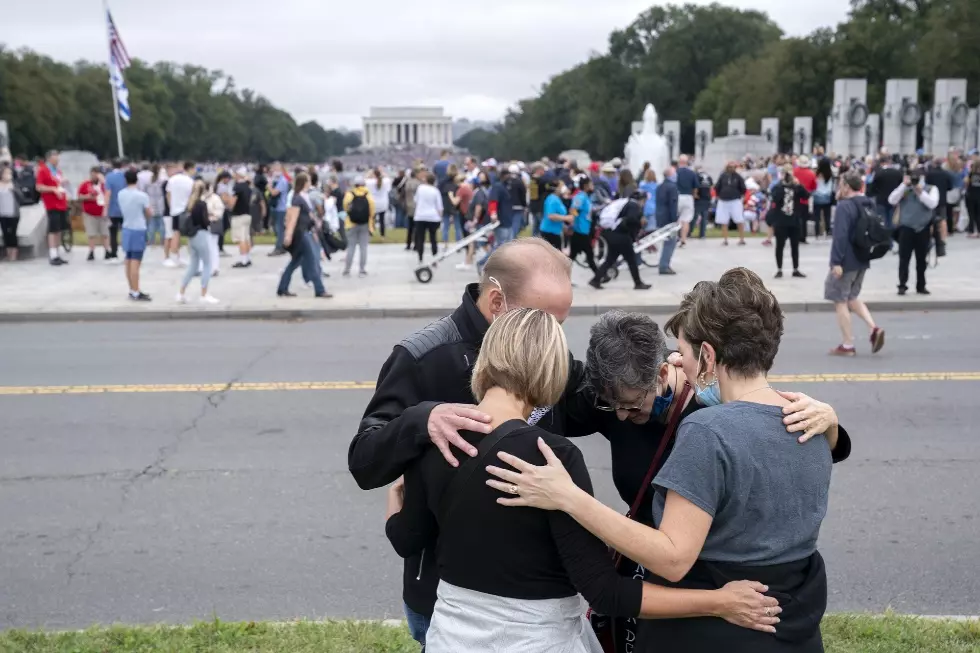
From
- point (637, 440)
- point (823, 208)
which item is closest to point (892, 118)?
point (823, 208)

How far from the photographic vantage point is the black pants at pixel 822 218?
23156 millimetres

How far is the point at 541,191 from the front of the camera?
2064cm

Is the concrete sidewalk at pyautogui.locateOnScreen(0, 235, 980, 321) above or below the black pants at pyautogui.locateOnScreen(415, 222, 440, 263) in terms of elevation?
below

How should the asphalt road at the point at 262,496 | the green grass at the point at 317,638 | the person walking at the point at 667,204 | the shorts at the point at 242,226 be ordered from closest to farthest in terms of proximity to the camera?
the green grass at the point at 317,638
the asphalt road at the point at 262,496
the person walking at the point at 667,204
the shorts at the point at 242,226

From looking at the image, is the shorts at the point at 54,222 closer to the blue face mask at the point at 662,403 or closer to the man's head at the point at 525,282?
the man's head at the point at 525,282

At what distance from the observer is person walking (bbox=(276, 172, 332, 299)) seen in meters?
15.3

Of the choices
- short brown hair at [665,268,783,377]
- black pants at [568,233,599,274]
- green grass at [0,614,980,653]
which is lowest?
green grass at [0,614,980,653]

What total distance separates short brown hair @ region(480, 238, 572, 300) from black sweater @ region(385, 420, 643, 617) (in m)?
0.62

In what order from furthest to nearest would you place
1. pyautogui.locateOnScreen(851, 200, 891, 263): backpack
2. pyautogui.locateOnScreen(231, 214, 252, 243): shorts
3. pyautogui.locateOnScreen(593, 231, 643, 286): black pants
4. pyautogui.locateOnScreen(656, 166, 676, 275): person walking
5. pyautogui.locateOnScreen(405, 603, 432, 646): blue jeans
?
pyautogui.locateOnScreen(231, 214, 252, 243): shorts
pyautogui.locateOnScreen(656, 166, 676, 275): person walking
pyautogui.locateOnScreen(593, 231, 643, 286): black pants
pyautogui.locateOnScreen(851, 200, 891, 263): backpack
pyautogui.locateOnScreen(405, 603, 432, 646): blue jeans

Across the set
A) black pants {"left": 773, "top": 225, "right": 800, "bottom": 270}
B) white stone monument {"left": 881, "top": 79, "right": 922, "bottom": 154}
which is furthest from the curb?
white stone monument {"left": 881, "top": 79, "right": 922, "bottom": 154}

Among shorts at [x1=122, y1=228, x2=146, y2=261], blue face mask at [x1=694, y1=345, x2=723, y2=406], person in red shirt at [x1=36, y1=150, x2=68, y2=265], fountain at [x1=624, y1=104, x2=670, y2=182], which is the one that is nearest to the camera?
blue face mask at [x1=694, y1=345, x2=723, y2=406]

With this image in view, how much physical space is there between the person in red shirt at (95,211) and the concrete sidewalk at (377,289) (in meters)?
0.56

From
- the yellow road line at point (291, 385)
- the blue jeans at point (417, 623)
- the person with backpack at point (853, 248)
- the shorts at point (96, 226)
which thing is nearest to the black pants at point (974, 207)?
the person with backpack at point (853, 248)

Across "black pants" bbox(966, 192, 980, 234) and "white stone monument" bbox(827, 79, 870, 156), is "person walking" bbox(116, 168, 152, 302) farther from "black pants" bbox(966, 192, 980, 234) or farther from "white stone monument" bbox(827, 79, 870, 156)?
"white stone monument" bbox(827, 79, 870, 156)
